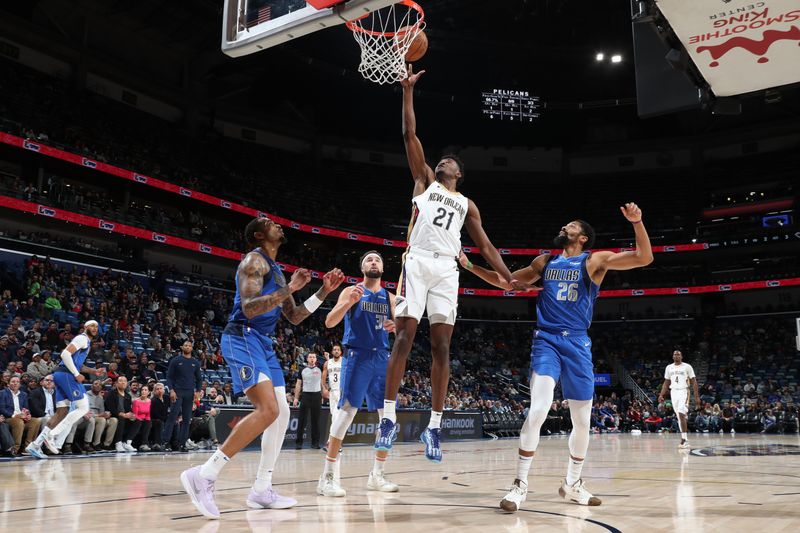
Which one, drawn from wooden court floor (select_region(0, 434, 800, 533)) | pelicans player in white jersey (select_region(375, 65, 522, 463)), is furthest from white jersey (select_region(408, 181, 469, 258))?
wooden court floor (select_region(0, 434, 800, 533))

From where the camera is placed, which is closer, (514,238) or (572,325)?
(572,325)

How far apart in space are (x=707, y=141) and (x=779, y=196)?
5534 millimetres

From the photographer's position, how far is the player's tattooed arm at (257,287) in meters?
4.93

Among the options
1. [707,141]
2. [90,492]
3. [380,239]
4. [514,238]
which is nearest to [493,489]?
[90,492]

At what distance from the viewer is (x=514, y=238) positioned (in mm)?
36906

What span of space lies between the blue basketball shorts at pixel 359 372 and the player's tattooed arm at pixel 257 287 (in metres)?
1.68

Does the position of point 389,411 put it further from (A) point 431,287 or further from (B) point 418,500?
(A) point 431,287

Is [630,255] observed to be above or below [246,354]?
above

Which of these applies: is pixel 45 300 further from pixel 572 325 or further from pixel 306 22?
pixel 572 325

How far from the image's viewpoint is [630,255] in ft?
18.5

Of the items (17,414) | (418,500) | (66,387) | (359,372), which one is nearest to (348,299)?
(359,372)

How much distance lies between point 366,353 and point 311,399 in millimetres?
8066

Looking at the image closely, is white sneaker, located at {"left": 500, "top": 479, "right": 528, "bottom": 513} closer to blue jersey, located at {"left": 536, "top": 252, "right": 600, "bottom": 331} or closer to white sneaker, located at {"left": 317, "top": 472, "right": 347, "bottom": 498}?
blue jersey, located at {"left": 536, "top": 252, "right": 600, "bottom": 331}

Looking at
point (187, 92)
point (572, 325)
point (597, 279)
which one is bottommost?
point (572, 325)
